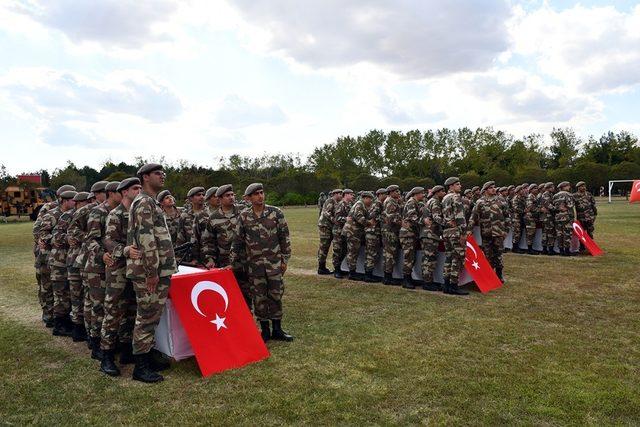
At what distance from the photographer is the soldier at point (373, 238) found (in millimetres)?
9664

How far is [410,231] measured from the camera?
8.96m

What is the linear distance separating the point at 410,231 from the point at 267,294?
390 centimetres

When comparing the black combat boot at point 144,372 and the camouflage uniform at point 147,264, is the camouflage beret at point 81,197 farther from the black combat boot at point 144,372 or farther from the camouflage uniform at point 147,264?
the black combat boot at point 144,372

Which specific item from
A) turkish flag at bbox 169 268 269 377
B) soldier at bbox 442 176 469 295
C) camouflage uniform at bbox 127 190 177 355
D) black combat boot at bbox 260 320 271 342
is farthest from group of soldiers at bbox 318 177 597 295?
camouflage uniform at bbox 127 190 177 355

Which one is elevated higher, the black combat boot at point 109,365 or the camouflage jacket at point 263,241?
the camouflage jacket at point 263,241

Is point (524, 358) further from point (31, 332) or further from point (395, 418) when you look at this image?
point (31, 332)

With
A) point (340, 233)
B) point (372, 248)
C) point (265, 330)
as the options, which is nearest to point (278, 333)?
point (265, 330)

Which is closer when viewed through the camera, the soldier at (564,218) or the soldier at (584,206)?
the soldier at (564,218)

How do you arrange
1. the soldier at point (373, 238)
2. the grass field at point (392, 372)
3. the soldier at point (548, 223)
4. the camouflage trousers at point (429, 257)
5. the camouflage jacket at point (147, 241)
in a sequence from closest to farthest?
1. the grass field at point (392, 372)
2. the camouflage jacket at point (147, 241)
3. the camouflage trousers at point (429, 257)
4. the soldier at point (373, 238)
5. the soldier at point (548, 223)

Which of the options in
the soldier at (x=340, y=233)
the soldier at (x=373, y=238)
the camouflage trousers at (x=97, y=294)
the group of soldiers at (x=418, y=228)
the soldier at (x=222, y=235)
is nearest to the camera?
the camouflage trousers at (x=97, y=294)

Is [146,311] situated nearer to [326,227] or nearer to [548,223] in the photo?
[326,227]

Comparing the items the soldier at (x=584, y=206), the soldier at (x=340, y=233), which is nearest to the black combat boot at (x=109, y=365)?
the soldier at (x=340, y=233)

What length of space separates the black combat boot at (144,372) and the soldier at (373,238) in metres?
5.67

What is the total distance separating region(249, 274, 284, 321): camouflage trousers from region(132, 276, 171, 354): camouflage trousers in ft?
4.38
